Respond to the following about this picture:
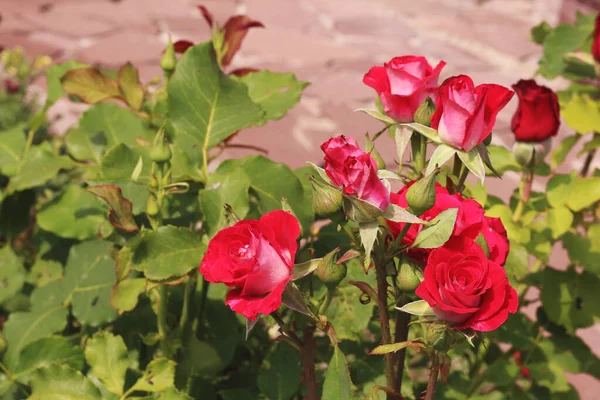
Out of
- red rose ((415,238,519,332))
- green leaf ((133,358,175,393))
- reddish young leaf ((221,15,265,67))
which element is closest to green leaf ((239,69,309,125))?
reddish young leaf ((221,15,265,67))

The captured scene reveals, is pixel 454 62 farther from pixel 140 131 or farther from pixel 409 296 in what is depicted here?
pixel 409 296

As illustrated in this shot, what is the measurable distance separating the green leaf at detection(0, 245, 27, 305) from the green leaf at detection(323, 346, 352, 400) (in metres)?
0.68

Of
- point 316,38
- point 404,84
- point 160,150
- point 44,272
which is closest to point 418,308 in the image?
point 404,84

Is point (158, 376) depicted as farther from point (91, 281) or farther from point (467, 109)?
point (467, 109)

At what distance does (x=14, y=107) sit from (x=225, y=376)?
1.56m

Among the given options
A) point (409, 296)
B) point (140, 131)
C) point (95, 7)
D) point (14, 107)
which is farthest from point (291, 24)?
point (409, 296)

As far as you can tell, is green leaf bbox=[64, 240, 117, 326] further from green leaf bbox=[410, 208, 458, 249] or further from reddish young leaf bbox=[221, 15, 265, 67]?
green leaf bbox=[410, 208, 458, 249]

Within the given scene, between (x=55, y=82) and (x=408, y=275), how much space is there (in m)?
0.78

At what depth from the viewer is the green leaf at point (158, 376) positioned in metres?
0.82

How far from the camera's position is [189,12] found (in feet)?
11.1

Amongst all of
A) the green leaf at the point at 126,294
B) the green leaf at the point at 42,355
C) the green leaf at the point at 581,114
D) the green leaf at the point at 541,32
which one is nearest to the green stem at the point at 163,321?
the green leaf at the point at 126,294

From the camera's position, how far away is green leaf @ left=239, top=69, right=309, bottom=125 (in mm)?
1006

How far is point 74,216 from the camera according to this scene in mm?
1005

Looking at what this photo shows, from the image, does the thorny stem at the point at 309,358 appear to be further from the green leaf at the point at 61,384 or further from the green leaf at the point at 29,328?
the green leaf at the point at 29,328
